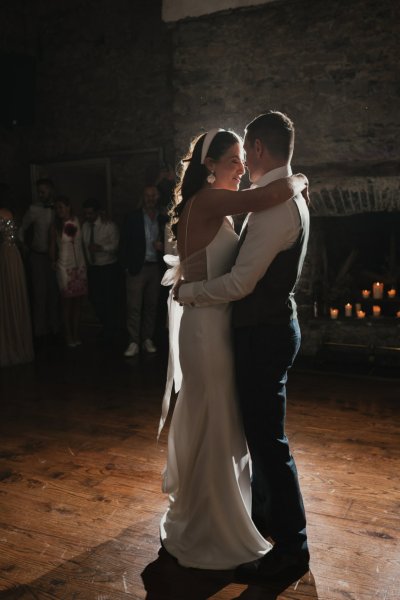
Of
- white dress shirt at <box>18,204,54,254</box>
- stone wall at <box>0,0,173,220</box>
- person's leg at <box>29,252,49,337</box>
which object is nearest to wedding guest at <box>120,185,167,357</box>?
white dress shirt at <box>18,204,54,254</box>

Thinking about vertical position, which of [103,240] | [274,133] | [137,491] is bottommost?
[137,491]

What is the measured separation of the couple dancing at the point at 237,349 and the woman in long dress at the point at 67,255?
3.84m

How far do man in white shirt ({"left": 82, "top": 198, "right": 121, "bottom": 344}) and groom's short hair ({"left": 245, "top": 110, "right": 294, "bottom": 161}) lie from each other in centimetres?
433

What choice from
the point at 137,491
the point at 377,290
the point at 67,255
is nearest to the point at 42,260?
the point at 67,255

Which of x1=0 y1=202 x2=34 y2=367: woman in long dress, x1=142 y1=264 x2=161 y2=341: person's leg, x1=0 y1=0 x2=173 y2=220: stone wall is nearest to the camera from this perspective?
x1=0 y1=202 x2=34 y2=367: woman in long dress

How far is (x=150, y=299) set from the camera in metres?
5.66

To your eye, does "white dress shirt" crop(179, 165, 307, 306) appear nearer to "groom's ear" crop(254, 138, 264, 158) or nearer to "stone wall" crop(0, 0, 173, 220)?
"groom's ear" crop(254, 138, 264, 158)

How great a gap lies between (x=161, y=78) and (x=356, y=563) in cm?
595

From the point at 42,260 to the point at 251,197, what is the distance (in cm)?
491

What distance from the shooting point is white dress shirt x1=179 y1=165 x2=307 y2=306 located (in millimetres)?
1893

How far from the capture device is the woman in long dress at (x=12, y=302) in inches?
209

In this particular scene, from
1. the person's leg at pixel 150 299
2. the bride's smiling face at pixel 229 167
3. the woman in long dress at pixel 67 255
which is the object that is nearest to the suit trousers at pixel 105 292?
the woman in long dress at pixel 67 255

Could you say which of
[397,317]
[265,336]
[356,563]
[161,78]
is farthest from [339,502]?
[161,78]

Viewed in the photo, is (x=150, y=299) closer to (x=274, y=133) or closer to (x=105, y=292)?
(x=105, y=292)
